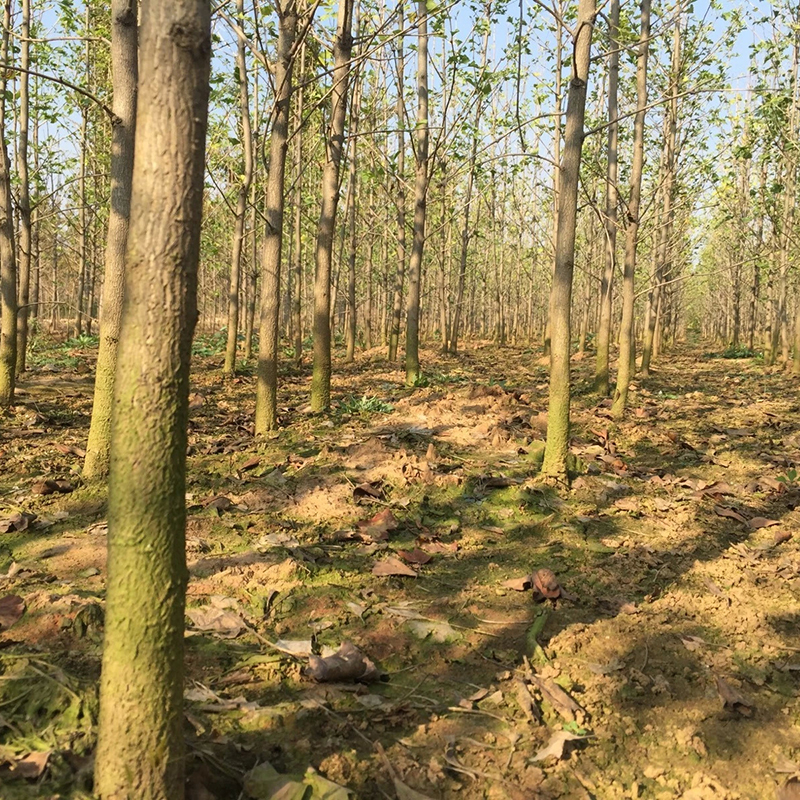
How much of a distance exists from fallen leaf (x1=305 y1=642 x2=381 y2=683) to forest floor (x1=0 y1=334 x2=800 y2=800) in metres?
0.06

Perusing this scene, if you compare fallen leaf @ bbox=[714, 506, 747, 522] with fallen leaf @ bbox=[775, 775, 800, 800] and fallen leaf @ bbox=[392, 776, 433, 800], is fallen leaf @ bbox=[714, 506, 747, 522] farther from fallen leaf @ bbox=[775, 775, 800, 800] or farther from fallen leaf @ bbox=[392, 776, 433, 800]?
fallen leaf @ bbox=[392, 776, 433, 800]

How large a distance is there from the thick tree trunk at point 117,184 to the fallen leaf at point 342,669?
3153mm


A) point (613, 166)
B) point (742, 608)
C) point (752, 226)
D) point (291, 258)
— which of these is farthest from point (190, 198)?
point (752, 226)

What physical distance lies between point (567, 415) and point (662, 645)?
2.78 meters

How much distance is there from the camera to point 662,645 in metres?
3.59

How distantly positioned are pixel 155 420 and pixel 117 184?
4177 millimetres

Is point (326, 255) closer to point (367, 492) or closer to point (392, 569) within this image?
point (367, 492)

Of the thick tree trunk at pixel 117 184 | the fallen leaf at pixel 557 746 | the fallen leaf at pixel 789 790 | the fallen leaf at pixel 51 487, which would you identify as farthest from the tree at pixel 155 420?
the fallen leaf at pixel 51 487

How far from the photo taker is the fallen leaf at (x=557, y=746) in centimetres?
268

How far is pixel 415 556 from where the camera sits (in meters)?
4.63

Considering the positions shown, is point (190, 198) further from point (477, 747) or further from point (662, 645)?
point (662, 645)

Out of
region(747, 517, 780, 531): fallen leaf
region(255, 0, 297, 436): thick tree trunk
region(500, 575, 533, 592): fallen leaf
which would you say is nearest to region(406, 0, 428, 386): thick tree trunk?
region(255, 0, 297, 436): thick tree trunk

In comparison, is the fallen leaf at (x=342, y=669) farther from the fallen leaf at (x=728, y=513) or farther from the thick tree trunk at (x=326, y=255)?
the thick tree trunk at (x=326, y=255)

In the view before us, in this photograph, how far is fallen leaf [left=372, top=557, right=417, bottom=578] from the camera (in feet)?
14.3
